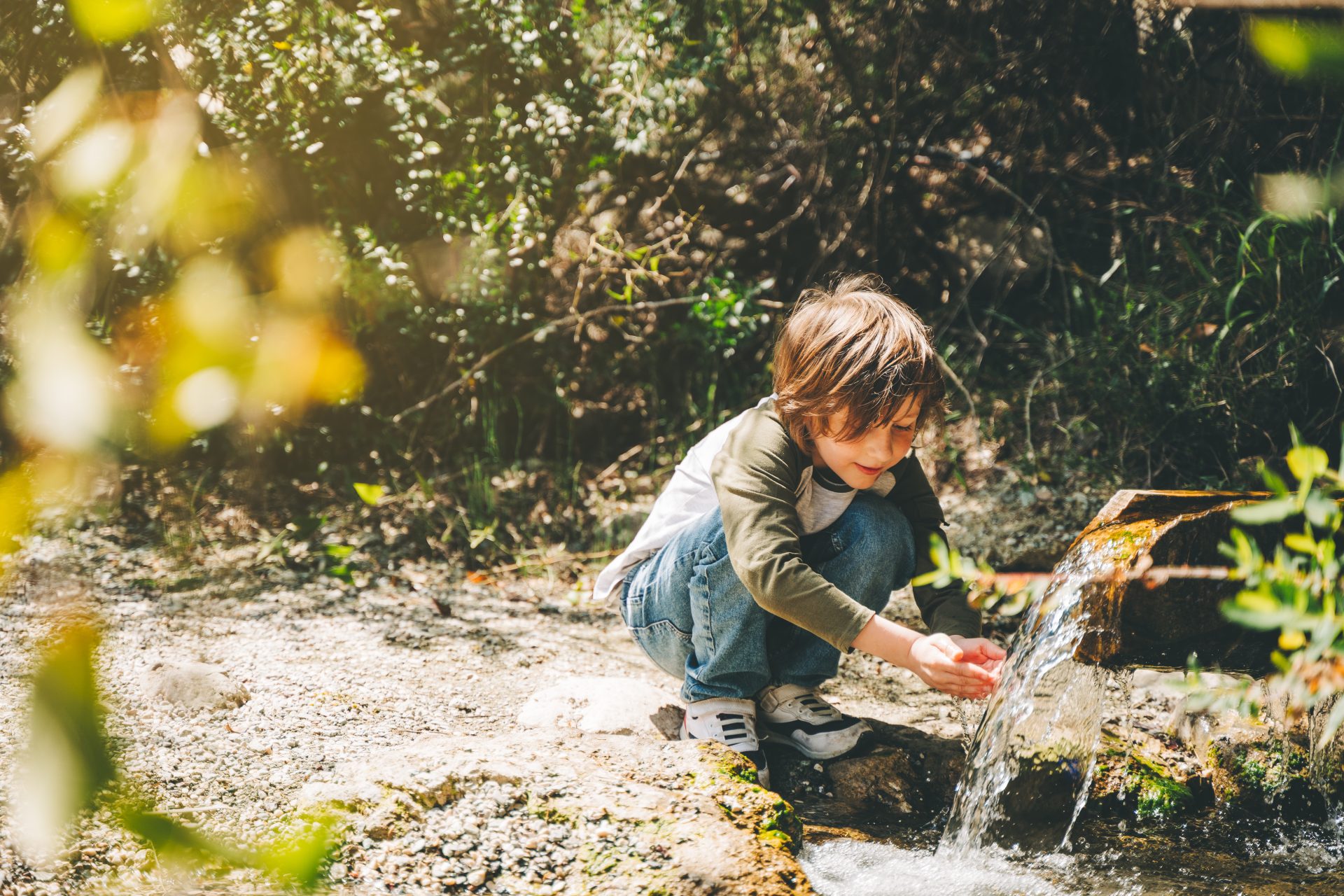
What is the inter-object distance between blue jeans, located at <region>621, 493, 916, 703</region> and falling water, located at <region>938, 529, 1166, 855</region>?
329 mm

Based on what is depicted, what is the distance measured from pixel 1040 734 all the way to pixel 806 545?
644 millimetres

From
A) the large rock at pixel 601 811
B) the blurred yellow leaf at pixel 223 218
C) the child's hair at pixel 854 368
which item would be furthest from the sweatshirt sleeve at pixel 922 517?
the blurred yellow leaf at pixel 223 218

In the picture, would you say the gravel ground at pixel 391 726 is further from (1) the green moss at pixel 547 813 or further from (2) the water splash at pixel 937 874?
(2) the water splash at pixel 937 874

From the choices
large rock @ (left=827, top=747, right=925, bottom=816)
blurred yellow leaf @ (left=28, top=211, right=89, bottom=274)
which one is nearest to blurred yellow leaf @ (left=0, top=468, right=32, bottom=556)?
blurred yellow leaf @ (left=28, top=211, right=89, bottom=274)

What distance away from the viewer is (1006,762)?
7.11ft

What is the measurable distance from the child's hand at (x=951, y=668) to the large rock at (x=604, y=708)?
707 mm

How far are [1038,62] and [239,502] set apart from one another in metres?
3.57

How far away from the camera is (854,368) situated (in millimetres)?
2117

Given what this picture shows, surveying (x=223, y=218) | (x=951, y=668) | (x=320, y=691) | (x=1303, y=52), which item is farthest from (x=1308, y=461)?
(x=223, y=218)

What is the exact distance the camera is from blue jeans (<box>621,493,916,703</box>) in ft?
7.23

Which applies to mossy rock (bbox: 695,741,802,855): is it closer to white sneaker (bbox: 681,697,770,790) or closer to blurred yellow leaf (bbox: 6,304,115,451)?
white sneaker (bbox: 681,697,770,790)

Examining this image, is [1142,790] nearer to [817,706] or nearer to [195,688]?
[817,706]

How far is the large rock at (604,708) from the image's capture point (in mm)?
2346

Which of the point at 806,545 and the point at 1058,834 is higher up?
the point at 806,545
